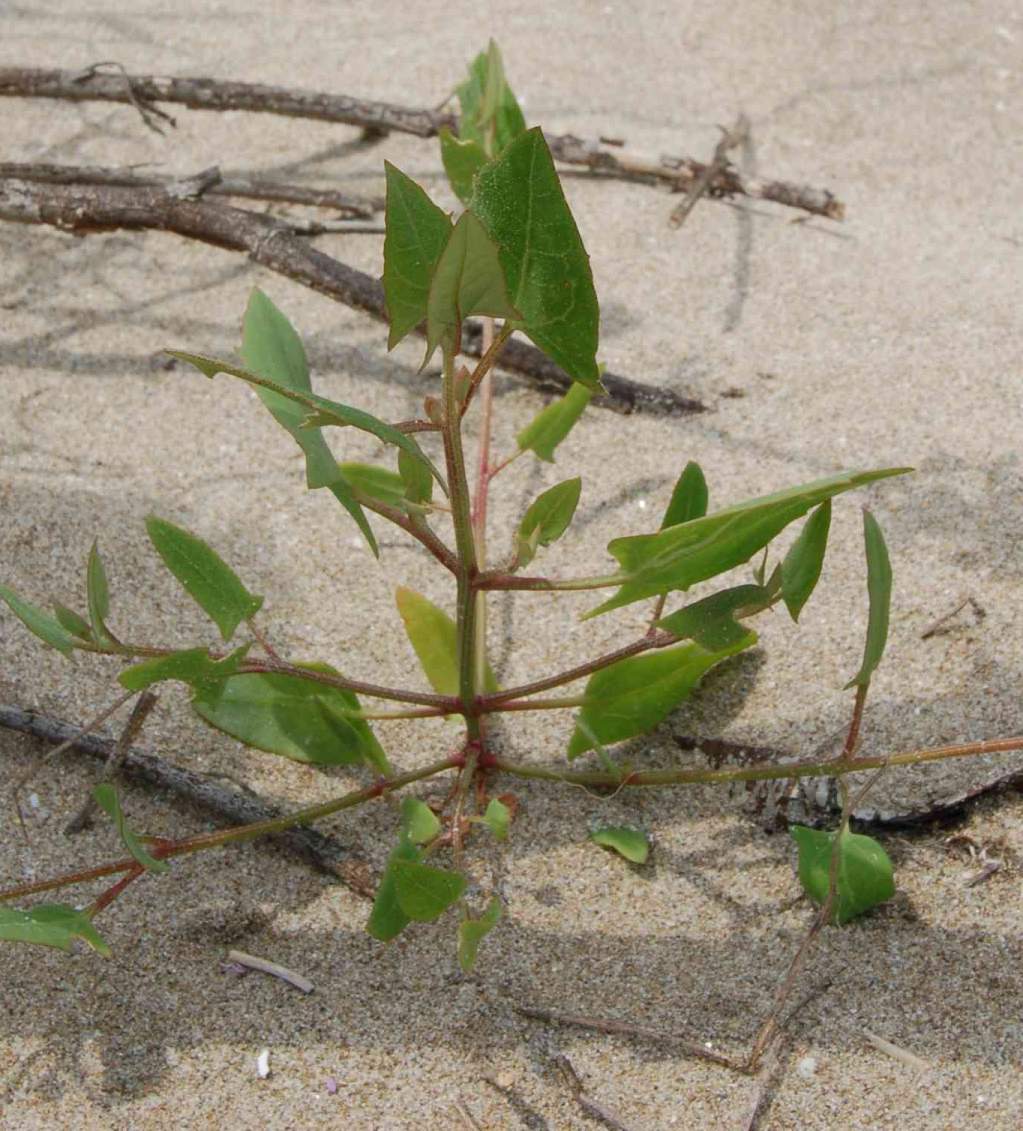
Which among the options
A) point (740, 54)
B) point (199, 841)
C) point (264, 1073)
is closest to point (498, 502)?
point (199, 841)

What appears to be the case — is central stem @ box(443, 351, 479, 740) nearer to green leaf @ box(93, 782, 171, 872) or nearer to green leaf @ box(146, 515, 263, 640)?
green leaf @ box(146, 515, 263, 640)

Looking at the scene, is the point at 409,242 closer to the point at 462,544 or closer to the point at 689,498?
the point at 462,544

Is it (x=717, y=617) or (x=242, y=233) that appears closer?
(x=717, y=617)

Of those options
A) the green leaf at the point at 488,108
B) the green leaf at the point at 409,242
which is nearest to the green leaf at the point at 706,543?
the green leaf at the point at 409,242

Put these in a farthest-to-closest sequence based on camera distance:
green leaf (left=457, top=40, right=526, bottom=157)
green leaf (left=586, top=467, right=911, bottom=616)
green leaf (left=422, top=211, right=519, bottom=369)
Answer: green leaf (left=457, top=40, right=526, bottom=157)
green leaf (left=586, top=467, right=911, bottom=616)
green leaf (left=422, top=211, right=519, bottom=369)

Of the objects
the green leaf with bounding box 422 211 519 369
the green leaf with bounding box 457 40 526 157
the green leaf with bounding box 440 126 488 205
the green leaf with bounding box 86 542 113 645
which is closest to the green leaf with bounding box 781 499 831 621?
the green leaf with bounding box 422 211 519 369

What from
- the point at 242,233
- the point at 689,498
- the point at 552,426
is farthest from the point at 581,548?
the point at 242,233

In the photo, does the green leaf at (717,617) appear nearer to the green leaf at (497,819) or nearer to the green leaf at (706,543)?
the green leaf at (706,543)
